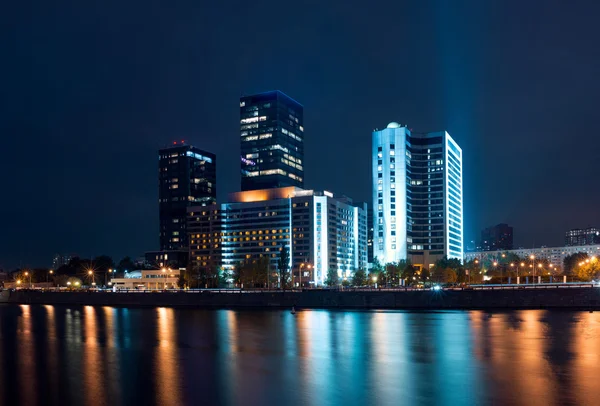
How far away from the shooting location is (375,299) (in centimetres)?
10469

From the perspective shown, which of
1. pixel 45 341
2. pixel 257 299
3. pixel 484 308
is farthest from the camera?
pixel 257 299

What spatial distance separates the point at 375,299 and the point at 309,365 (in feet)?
226

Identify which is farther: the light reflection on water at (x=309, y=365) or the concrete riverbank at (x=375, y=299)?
the concrete riverbank at (x=375, y=299)

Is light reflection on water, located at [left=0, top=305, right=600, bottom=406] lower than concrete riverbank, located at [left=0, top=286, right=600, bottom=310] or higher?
higher

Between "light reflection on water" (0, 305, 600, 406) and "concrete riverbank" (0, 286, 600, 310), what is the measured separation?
3069 centimetres

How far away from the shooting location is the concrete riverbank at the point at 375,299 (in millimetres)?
92750

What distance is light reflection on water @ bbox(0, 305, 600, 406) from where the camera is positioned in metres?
27.5

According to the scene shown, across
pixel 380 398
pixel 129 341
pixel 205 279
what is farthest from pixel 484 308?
pixel 205 279

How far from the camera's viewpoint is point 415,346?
151 ft

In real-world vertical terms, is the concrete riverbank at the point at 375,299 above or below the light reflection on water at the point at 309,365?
below

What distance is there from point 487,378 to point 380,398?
8021 millimetres

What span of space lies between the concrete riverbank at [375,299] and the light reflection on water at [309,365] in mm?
30687

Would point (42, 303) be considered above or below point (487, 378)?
below

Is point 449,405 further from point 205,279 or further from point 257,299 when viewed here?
point 205,279
